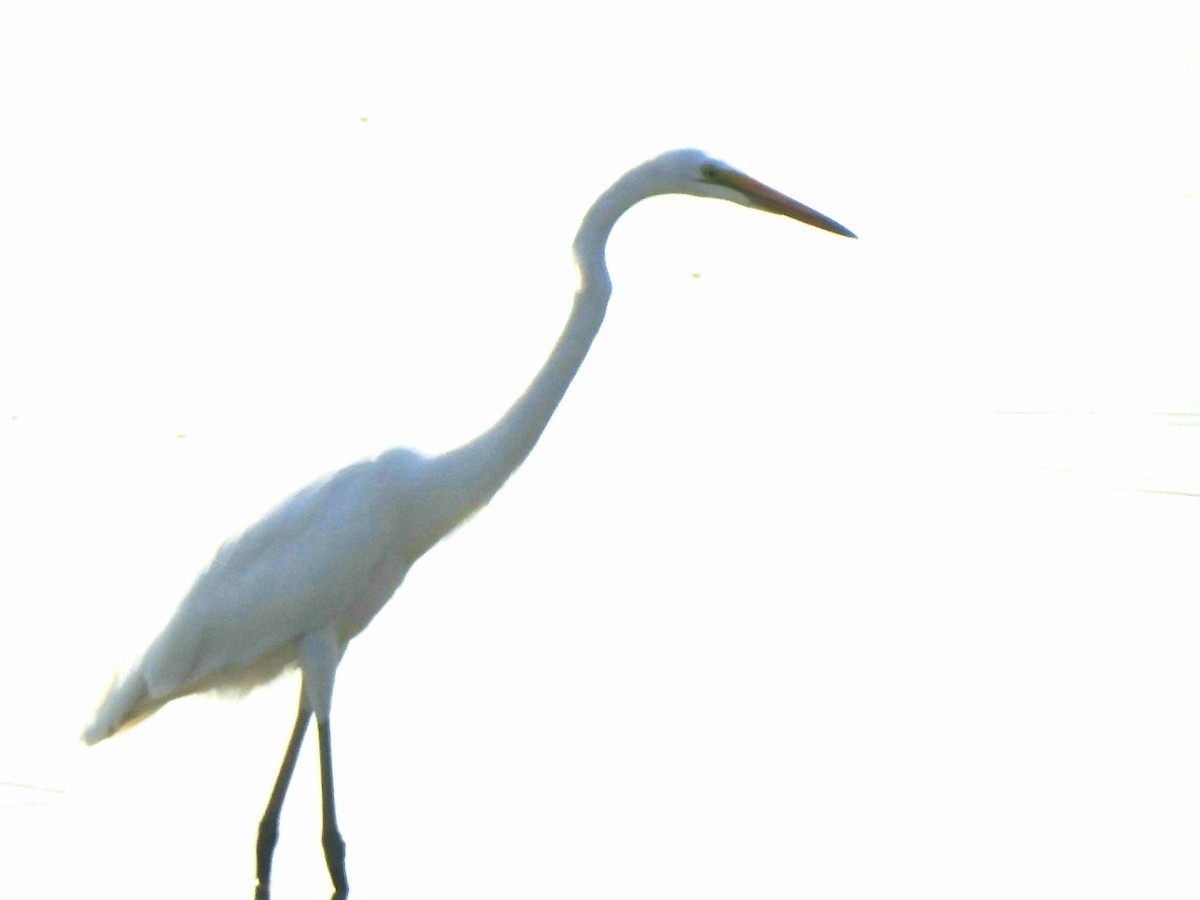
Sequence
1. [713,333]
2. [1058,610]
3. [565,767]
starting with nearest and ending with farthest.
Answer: [565,767], [1058,610], [713,333]

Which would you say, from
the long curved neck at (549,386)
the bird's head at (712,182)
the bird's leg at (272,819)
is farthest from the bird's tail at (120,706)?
the bird's head at (712,182)

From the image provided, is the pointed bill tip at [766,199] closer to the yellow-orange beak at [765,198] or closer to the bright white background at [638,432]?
the yellow-orange beak at [765,198]

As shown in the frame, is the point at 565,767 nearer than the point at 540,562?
Yes

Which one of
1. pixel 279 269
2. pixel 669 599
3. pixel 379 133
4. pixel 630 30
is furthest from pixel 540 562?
pixel 630 30

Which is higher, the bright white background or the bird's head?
the bird's head

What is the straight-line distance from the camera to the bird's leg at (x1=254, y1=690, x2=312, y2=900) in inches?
166

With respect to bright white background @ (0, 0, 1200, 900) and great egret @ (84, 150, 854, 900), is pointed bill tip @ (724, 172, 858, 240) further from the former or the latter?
bright white background @ (0, 0, 1200, 900)

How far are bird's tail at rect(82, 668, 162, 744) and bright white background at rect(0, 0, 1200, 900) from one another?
0.45ft

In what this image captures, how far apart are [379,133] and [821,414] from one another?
289 cm

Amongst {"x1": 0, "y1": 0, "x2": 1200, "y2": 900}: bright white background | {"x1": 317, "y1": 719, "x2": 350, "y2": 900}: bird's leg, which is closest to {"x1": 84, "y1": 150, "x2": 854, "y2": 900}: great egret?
{"x1": 317, "y1": 719, "x2": 350, "y2": 900}: bird's leg

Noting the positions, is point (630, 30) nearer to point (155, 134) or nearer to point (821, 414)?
point (155, 134)

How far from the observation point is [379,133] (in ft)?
27.6

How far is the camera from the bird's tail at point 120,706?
14.0 feet

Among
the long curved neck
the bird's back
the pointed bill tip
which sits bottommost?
the bird's back
